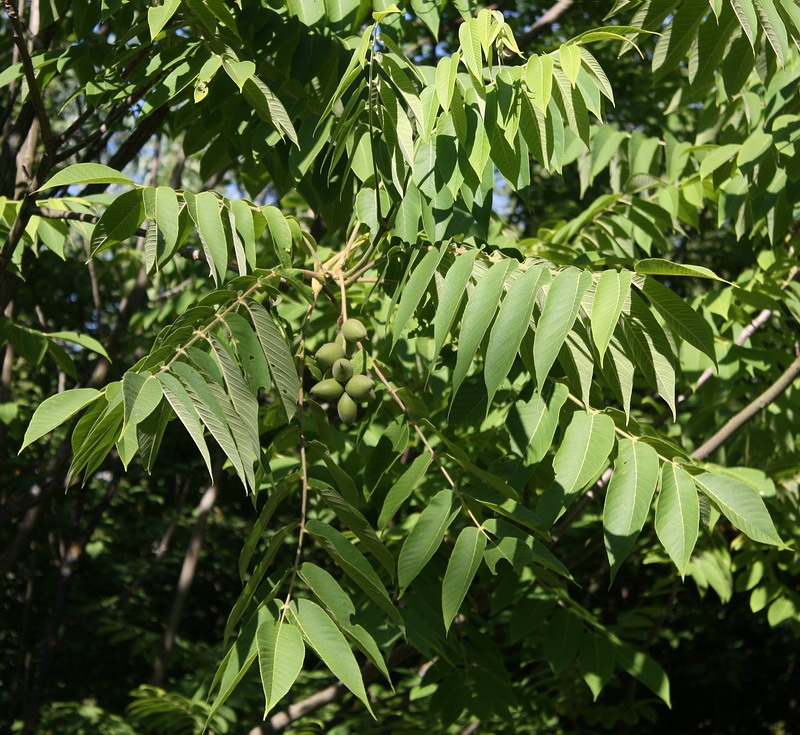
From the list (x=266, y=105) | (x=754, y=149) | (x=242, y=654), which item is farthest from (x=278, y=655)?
(x=754, y=149)

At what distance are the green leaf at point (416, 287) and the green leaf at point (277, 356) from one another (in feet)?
0.74

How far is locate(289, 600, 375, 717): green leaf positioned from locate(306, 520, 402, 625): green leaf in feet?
0.30

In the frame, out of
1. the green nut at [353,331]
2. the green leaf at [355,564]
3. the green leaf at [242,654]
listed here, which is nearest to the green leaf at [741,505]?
the green leaf at [355,564]

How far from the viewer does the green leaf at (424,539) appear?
5.52 ft

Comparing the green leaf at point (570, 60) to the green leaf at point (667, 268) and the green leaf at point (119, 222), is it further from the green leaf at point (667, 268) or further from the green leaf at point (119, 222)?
the green leaf at point (119, 222)

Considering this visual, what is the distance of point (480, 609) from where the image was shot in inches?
119

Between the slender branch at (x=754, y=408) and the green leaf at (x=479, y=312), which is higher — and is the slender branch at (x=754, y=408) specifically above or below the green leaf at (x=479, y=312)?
below

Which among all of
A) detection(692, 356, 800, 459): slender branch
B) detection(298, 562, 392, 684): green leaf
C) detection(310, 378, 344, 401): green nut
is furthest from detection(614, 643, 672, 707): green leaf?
detection(310, 378, 344, 401): green nut

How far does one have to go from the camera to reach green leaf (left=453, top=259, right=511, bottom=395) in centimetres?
163

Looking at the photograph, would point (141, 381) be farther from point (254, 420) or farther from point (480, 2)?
point (480, 2)

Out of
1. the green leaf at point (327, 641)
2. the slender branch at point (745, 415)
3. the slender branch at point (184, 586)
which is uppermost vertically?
the green leaf at point (327, 641)

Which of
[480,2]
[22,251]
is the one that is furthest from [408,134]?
[480,2]

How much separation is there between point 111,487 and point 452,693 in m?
2.40

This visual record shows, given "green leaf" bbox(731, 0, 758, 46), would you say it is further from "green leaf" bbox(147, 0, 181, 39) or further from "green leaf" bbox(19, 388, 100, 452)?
"green leaf" bbox(19, 388, 100, 452)
